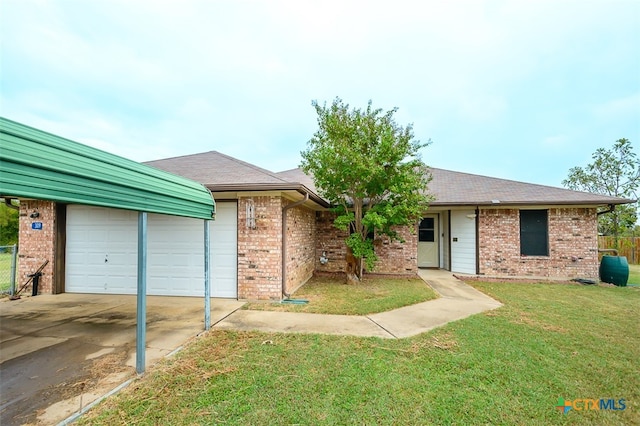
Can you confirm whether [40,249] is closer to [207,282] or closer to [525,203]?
[207,282]

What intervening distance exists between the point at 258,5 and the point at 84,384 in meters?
10.0

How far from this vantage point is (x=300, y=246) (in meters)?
7.78

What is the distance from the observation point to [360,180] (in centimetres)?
729

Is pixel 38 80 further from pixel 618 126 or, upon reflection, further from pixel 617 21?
pixel 618 126

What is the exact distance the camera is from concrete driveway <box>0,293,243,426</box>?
2.61m

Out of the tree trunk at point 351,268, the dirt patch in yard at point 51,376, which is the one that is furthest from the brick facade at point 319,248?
the dirt patch in yard at point 51,376

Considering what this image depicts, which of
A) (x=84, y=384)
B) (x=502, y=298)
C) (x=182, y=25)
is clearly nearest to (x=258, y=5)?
(x=182, y=25)

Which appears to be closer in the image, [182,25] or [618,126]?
[182,25]

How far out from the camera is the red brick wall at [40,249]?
22.5ft

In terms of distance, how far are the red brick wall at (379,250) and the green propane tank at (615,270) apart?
5.74 metres

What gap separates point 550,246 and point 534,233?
0.62m

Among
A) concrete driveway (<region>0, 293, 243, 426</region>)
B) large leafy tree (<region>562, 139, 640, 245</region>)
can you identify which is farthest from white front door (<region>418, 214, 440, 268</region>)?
large leafy tree (<region>562, 139, 640, 245</region>)

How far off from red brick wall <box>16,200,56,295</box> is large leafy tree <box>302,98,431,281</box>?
6.82 meters

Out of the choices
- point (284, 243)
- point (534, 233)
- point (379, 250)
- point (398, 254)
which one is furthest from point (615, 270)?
point (284, 243)
